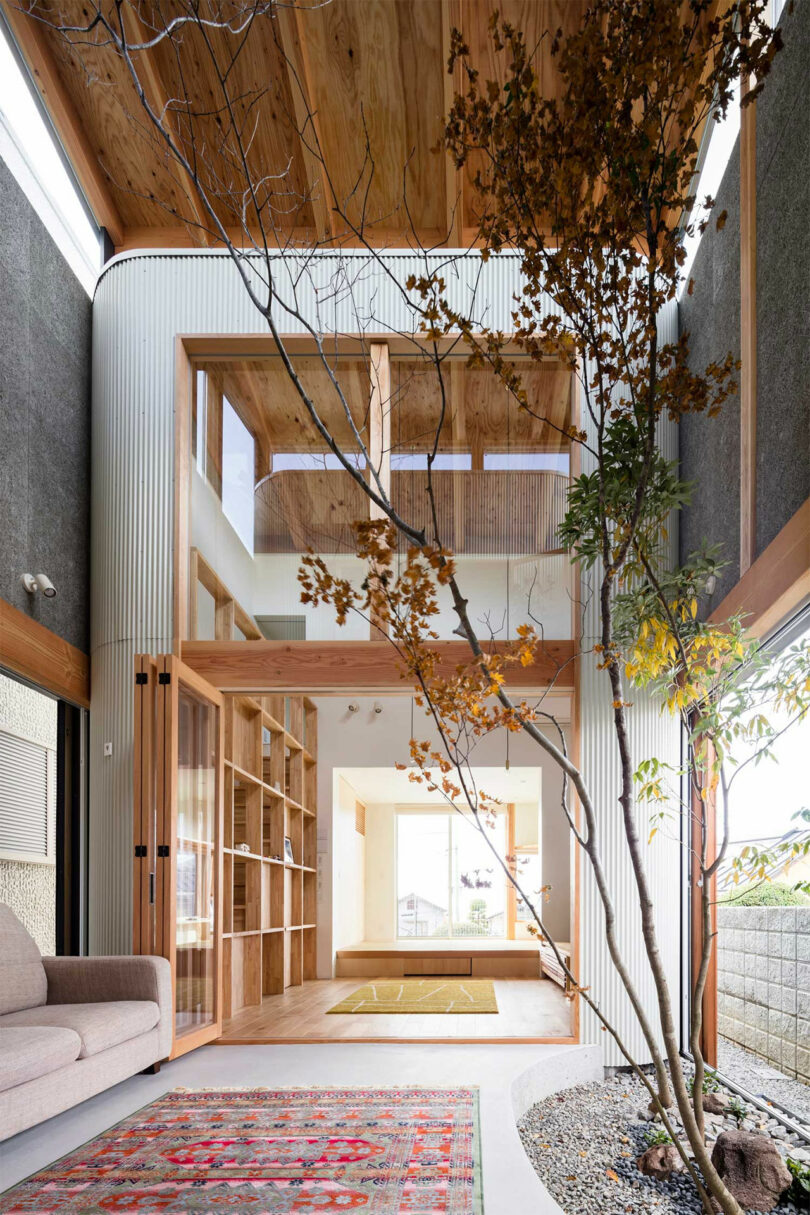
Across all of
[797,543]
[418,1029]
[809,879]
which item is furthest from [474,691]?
[418,1029]

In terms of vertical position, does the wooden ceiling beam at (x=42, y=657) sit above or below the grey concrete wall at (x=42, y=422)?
below

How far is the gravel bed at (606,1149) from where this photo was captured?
383cm

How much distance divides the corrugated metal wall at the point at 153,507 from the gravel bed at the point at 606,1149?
72 centimetres

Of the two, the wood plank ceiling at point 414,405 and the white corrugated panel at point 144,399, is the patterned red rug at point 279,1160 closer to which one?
the white corrugated panel at point 144,399

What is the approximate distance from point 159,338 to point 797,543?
4238mm

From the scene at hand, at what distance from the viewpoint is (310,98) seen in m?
6.28

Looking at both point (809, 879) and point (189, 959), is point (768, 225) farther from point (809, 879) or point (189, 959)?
point (189, 959)

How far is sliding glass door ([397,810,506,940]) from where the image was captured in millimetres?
13633

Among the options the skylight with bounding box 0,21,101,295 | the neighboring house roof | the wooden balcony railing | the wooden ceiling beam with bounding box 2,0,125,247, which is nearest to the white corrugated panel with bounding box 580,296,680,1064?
the wooden balcony railing

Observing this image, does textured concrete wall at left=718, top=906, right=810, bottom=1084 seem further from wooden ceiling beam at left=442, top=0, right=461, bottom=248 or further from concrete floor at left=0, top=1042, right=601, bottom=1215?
wooden ceiling beam at left=442, top=0, right=461, bottom=248

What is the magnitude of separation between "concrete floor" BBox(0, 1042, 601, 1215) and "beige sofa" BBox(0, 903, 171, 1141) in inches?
4.5

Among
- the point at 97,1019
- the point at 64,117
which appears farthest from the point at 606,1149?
the point at 64,117

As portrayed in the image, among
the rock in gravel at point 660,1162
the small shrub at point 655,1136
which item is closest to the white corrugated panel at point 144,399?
the small shrub at point 655,1136

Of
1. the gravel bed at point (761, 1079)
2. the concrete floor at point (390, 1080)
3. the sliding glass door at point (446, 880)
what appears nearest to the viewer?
the concrete floor at point (390, 1080)
